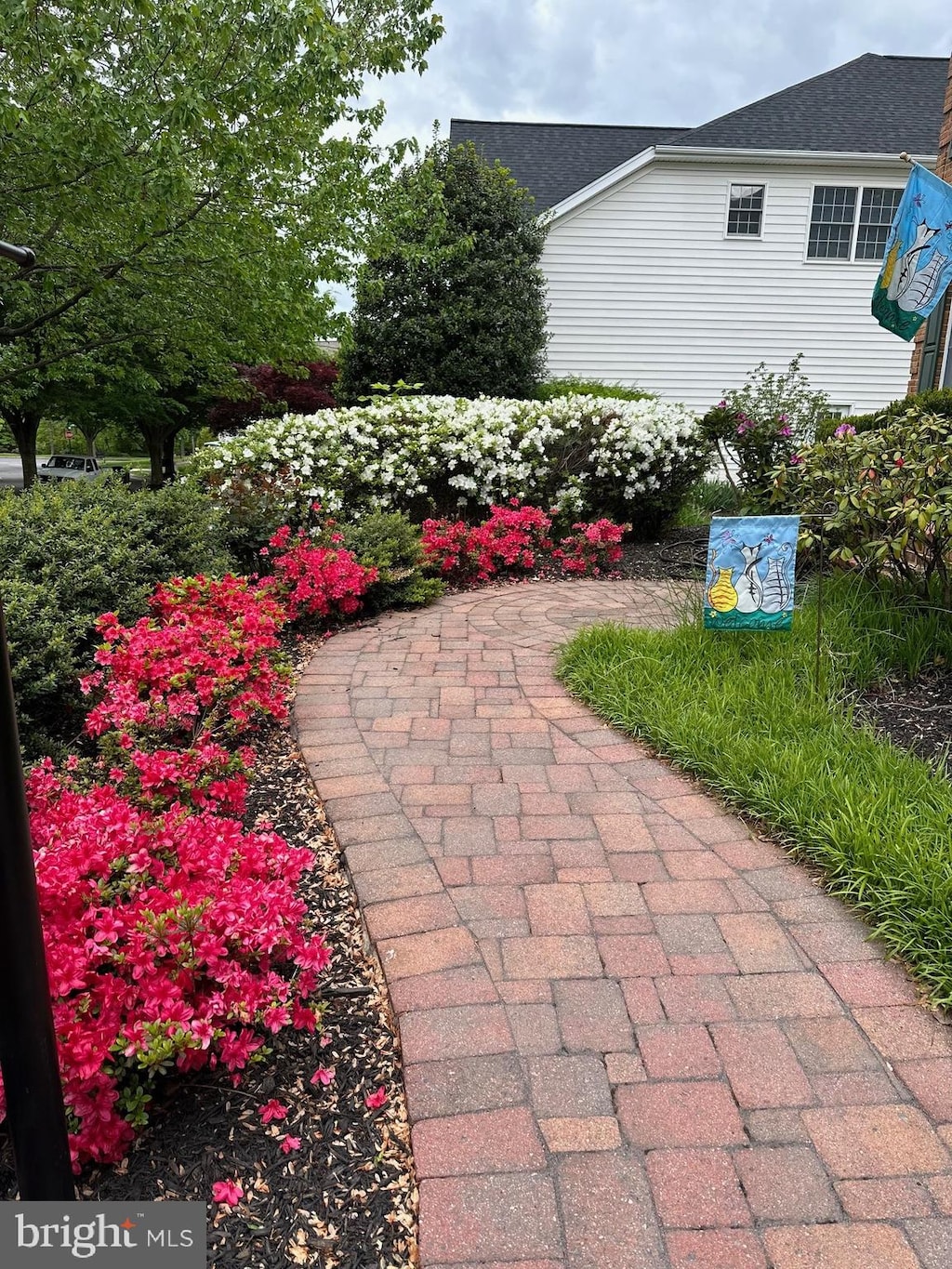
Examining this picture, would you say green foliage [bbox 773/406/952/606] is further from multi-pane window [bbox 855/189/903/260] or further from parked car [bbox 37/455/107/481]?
parked car [bbox 37/455/107/481]

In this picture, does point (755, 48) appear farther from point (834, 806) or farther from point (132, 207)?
point (834, 806)

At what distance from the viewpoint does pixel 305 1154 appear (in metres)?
1.50

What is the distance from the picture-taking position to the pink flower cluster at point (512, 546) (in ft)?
20.0

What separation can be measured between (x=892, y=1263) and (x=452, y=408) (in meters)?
6.76

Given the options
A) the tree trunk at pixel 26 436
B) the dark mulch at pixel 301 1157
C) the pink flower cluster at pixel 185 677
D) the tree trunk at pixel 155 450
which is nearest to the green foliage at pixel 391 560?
the pink flower cluster at pixel 185 677

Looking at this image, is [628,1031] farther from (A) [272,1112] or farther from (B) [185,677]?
(B) [185,677]

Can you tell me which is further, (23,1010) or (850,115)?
(850,115)

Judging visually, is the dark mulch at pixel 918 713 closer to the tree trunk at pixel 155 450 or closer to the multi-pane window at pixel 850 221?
the multi-pane window at pixel 850 221

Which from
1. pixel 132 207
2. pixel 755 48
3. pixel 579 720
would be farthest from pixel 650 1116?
pixel 755 48

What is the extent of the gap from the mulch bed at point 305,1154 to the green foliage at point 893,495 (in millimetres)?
2781

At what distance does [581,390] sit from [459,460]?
5.41m

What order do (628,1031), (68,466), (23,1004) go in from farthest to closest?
(68,466) → (628,1031) → (23,1004)

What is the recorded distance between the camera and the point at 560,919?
85.6 inches

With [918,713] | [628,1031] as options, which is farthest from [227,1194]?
[918,713]
